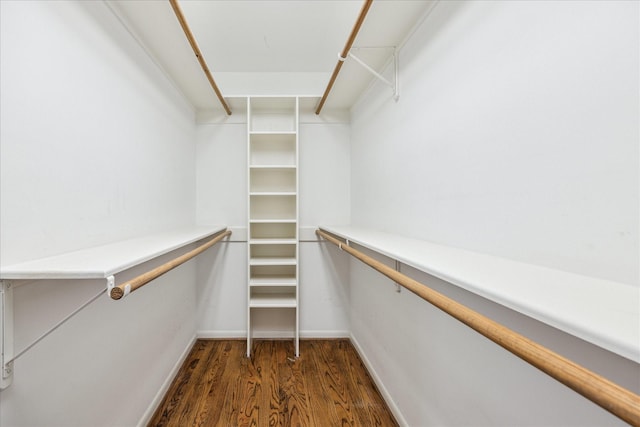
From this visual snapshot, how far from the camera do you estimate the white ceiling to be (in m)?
1.19

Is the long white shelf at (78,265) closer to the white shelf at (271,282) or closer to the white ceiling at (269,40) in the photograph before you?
the white ceiling at (269,40)

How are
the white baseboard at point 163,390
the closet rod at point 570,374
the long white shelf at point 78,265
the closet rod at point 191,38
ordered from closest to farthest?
the closet rod at point 570,374 → the long white shelf at point 78,265 → the closet rod at point 191,38 → the white baseboard at point 163,390

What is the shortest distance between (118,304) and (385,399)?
1473 millimetres

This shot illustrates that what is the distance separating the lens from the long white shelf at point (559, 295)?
1.04 ft

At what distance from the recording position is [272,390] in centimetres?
166

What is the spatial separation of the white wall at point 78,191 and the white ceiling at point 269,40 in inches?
5.8

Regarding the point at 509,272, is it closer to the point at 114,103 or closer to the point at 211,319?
the point at 114,103

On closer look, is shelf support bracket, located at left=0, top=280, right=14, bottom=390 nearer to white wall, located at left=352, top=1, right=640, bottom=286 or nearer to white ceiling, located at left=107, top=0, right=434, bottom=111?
white ceiling, located at left=107, top=0, right=434, bottom=111

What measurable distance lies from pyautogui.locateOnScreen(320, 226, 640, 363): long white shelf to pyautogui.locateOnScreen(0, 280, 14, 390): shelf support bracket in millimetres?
1018

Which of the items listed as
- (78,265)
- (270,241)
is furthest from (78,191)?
(270,241)

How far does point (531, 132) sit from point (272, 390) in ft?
6.00

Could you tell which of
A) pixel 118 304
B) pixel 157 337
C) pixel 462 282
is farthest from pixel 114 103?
pixel 462 282

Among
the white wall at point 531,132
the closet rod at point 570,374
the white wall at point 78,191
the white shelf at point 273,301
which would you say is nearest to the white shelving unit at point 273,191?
the white shelf at point 273,301

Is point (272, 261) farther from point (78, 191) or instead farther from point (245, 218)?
point (78, 191)
